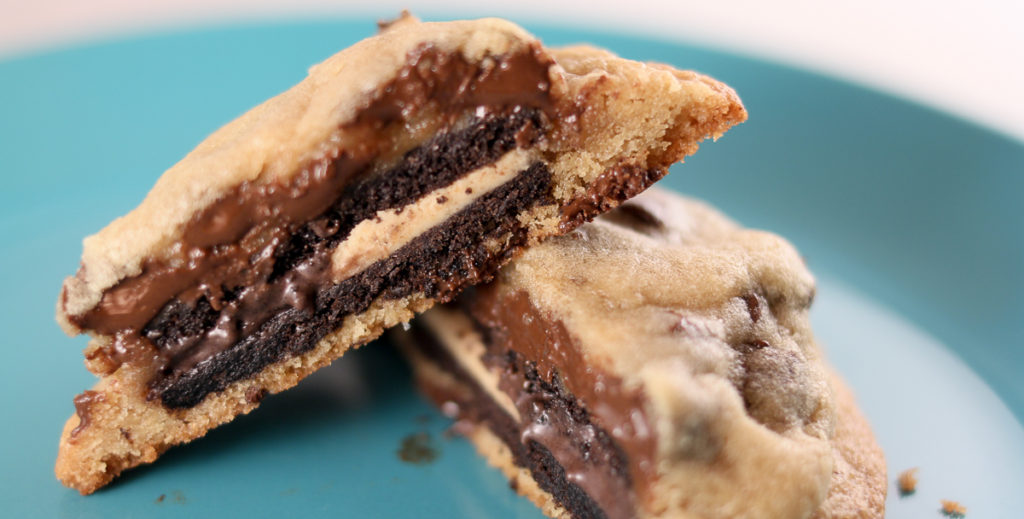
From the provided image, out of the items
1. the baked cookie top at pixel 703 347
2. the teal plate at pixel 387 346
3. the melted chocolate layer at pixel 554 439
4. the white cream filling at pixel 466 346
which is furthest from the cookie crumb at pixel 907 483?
the white cream filling at pixel 466 346

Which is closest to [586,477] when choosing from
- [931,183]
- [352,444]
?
[352,444]

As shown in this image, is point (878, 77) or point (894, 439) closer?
point (894, 439)

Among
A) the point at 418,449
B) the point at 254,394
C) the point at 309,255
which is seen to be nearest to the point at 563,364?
the point at 418,449

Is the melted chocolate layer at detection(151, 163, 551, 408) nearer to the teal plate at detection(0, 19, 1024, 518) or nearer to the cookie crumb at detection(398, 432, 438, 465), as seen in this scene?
the teal plate at detection(0, 19, 1024, 518)

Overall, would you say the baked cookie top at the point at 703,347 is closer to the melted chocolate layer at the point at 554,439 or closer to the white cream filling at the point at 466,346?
the melted chocolate layer at the point at 554,439

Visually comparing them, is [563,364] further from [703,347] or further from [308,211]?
[308,211]

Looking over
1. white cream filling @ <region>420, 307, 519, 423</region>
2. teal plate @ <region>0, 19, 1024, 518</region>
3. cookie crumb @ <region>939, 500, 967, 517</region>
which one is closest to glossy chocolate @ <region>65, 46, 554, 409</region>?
teal plate @ <region>0, 19, 1024, 518</region>

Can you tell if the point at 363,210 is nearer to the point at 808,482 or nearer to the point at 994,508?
the point at 808,482
